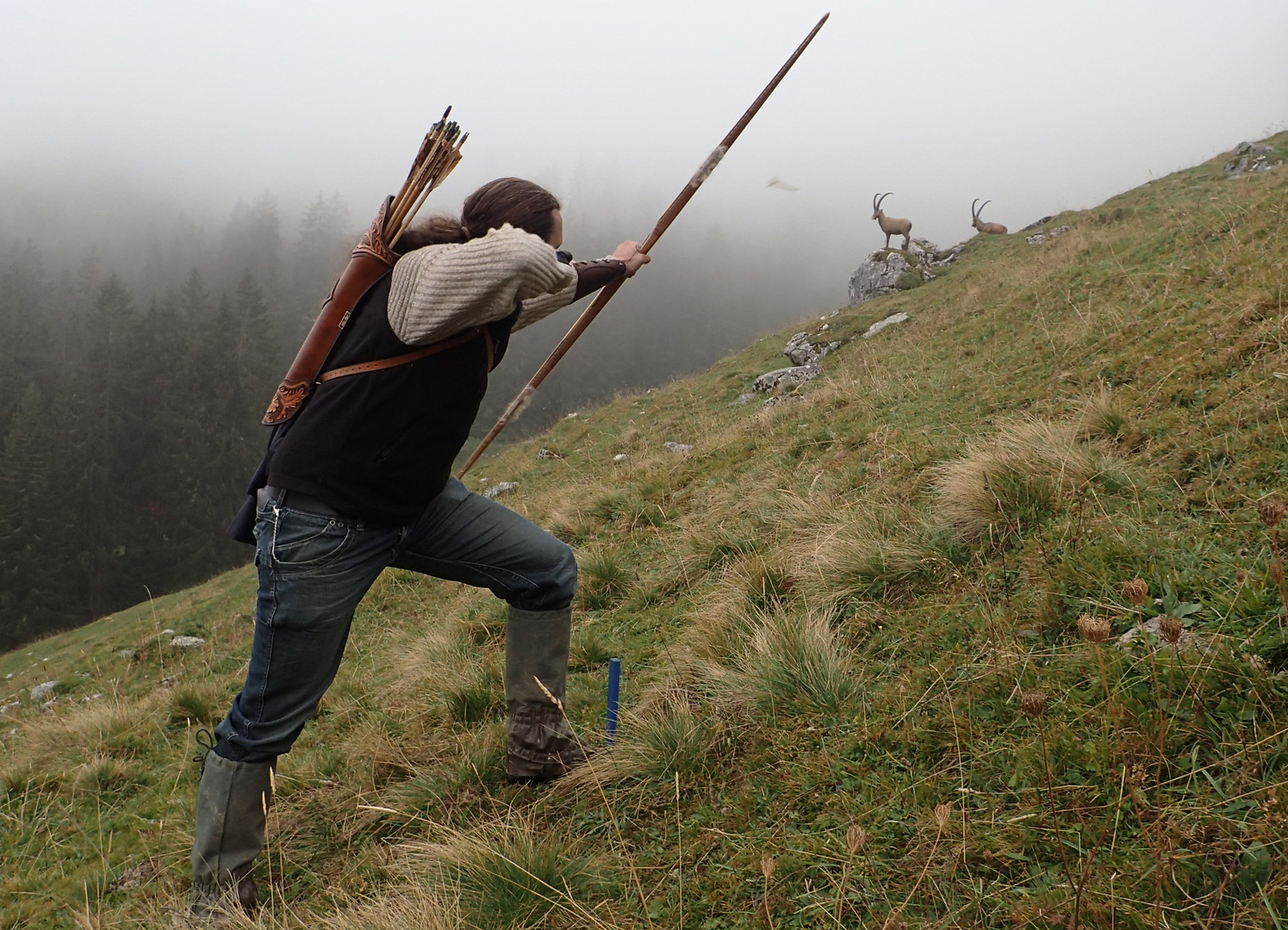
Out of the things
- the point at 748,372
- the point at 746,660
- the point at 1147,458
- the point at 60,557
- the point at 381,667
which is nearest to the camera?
the point at 746,660

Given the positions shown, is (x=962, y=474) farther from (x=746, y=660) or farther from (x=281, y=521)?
(x=281, y=521)

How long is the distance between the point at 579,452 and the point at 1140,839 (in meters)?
14.2

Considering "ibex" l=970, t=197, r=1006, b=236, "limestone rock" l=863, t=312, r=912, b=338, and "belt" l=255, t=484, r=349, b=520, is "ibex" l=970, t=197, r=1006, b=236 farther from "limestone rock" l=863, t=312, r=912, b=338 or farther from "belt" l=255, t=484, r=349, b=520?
"belt" l=255, t=484, r=349, b=520

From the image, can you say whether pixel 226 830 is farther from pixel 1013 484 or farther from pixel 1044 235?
pixel 1044 235

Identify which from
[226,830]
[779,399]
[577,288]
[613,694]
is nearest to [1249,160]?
[779,399]

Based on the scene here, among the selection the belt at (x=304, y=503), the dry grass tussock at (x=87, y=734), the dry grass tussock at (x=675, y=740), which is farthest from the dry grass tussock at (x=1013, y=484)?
the dry grass tussock at (x=87, y=734)

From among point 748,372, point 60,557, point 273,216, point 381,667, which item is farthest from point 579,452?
point 273,216

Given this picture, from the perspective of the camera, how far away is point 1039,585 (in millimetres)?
2879

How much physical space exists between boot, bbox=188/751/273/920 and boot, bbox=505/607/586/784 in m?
1.02

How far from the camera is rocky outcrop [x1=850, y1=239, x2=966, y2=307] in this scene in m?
23.8

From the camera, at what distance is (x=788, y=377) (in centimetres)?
1439

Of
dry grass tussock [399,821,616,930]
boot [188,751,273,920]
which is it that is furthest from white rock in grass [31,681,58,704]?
dry grass tussock [399,821,616,930]

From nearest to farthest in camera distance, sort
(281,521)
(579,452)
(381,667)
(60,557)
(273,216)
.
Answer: (281,521), (381,667), (579,452), (60,557), (273,216)

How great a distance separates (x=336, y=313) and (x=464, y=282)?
2.09 ft
